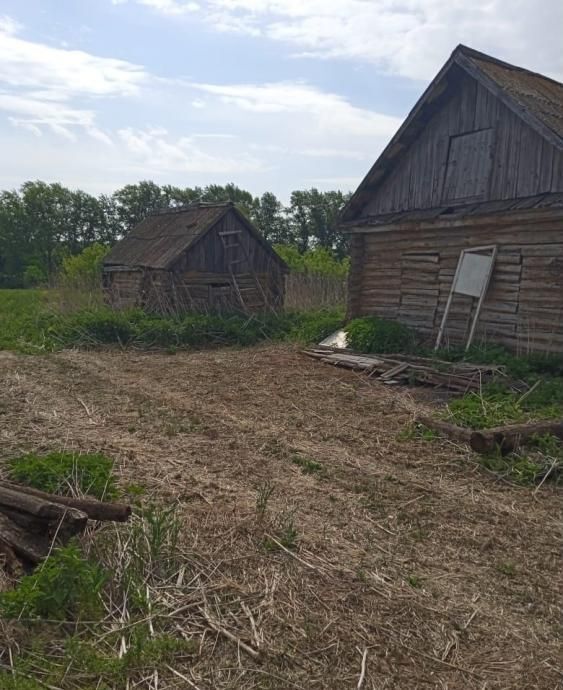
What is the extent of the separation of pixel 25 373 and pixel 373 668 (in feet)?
29.9

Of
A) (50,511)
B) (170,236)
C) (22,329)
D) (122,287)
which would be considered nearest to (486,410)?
(50,511)

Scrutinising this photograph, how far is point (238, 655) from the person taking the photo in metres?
3.12

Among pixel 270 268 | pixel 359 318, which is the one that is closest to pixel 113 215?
pixel 270 268

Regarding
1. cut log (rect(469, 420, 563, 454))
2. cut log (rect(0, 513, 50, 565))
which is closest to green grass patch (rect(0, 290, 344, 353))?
cut log (rect(469, 420, 563, 454))

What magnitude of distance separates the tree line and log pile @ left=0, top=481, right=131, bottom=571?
50499 millimetres

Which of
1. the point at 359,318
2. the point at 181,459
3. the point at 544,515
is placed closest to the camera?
the point at 544,515

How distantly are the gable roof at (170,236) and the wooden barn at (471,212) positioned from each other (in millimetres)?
5841

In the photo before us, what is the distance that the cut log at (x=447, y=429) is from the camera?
22.2 ft

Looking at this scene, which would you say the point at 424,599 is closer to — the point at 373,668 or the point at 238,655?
the point at 373,668

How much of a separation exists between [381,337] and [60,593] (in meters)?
10.2

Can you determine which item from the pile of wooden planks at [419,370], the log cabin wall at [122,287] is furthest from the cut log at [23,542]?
the log cabin wall at [122,287]

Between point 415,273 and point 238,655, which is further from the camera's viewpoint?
point 415,273

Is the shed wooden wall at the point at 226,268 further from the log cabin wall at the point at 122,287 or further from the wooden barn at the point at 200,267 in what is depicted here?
the log cabin wall at the point at 122,287

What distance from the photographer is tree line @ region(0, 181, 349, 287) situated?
56500 mm
